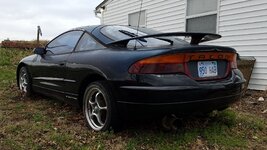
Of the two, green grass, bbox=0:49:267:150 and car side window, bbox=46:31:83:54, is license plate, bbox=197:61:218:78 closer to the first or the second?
green grass, bbox=0:49:267:150

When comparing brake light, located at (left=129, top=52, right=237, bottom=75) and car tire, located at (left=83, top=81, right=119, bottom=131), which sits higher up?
brake light, located at (left=129, top=52, right=237, bottom=75)

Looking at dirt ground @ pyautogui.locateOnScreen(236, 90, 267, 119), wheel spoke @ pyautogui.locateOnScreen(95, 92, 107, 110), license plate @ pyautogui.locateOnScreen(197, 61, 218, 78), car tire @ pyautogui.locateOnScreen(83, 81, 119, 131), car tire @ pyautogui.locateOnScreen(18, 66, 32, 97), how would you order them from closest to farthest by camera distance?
license plate @ pyautogui.locateOnScreen(197, 61, 218, 78) → car tire @ pyautogui.locateOnScreen(83, 81, 119, 131) → wheel spoke @ pyautogui.locateOnScreen(95, 92, 107, 110) → dirt ground @ pyautogui.locateOnScreen(236, 90, 267, 119) → car tire @ pyautogui.locateOnScreen(18, 66, 32, 97)

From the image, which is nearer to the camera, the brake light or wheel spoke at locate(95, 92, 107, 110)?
the brake light

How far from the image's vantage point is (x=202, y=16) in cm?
920

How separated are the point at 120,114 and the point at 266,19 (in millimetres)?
4905

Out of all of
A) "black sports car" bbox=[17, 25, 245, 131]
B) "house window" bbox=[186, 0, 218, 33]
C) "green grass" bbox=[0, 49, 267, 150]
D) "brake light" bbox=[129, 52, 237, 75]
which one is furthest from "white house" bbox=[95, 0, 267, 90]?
"brake light" bbox=[129, 52, 237, 75]

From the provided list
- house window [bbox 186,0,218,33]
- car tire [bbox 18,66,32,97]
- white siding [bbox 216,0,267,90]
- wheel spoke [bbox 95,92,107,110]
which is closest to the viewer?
wheel spoke [bbox 95,92,107,110]

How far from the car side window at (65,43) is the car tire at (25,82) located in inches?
31.5

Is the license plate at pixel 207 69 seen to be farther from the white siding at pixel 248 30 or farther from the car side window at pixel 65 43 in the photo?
the white siding at pixel 248 30

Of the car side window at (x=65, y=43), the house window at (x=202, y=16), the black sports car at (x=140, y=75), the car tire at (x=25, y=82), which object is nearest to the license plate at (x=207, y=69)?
the black sports car at (x=140, y=75)

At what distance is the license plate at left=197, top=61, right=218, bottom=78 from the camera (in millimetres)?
3893

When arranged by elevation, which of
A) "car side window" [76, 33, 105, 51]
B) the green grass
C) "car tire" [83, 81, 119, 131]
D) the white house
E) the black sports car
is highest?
the white house

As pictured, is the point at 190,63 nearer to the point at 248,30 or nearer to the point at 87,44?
the point at 87,44

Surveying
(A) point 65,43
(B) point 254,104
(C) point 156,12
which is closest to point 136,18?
(C) point 156,12
